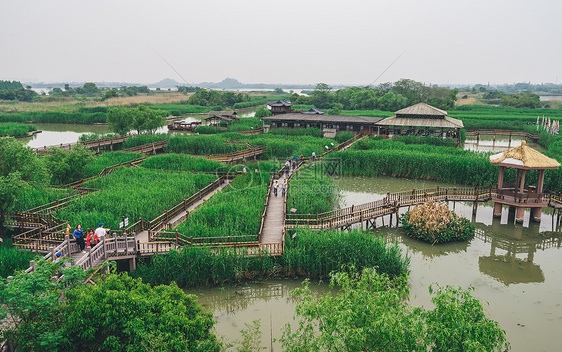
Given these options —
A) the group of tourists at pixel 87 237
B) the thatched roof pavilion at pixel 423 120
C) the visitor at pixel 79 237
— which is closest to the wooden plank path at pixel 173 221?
the group of tourists at pixel 87 237

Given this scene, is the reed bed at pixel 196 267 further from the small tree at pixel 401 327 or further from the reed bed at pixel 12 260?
the small tree at pixel 401 327

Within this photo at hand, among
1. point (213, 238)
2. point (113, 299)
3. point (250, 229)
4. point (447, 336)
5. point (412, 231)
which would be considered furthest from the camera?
point (412, 231)

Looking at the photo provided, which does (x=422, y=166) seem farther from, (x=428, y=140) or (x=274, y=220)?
(x=274, y=220)

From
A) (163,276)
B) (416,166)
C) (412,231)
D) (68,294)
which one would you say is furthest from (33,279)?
(416,166)

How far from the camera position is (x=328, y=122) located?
58094 mm

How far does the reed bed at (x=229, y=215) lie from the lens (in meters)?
20.1

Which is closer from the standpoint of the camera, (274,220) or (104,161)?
(274,220)

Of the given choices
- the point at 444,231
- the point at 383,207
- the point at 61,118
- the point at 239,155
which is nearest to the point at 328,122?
the point at 239,155

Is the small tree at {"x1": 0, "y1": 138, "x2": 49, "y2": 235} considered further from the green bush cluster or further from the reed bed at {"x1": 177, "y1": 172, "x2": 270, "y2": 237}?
the green bush cluster

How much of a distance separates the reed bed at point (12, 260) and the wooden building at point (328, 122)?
4562cm

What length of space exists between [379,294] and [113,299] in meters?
7.00

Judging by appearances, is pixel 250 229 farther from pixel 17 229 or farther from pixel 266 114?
pixel 266 114

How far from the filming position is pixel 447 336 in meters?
8.88

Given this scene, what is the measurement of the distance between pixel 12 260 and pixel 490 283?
2279 cm
